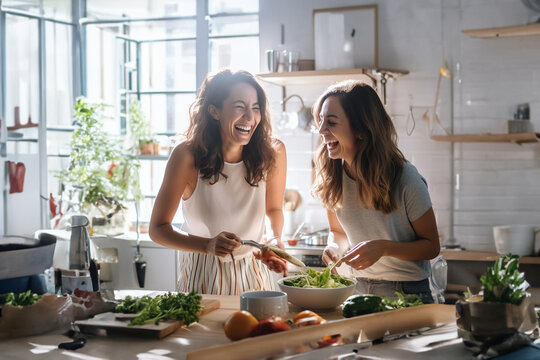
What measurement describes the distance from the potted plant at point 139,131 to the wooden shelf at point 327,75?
1.06m

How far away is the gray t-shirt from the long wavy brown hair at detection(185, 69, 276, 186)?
47 cm

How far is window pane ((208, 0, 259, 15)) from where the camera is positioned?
14.6ft

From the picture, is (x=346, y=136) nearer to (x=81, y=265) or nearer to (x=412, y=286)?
(x=412, y=286)

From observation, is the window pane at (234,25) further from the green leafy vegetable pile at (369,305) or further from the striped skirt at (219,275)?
the green leafy vegetable pile at (369,305)

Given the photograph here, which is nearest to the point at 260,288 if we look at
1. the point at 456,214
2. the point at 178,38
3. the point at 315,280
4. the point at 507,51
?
the point at 315,280

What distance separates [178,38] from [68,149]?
1218mm

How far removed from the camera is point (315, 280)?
1924 millimetres

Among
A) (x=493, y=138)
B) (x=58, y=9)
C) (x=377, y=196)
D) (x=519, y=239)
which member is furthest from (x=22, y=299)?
(x=58, y=9)

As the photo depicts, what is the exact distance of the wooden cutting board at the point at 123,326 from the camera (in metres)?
1.61

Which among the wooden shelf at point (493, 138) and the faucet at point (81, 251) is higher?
the wooden shelf at point (493, 138)

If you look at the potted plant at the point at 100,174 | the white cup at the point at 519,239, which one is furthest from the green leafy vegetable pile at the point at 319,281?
the potted plant at the point at 100,174

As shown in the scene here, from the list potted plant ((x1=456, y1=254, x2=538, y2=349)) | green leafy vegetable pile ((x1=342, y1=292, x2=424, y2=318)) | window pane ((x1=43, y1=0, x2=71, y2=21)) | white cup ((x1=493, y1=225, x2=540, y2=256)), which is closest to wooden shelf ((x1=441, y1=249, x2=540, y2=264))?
white cup ((x1=493, y1=225, x2=540, y2=256))

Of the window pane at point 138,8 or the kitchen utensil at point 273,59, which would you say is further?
the window pane at point 138,8

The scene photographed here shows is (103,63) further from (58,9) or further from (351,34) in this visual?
(351,34)
